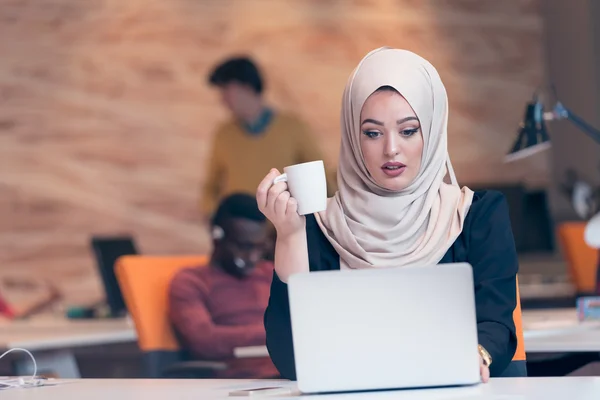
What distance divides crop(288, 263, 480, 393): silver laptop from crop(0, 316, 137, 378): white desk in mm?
1915

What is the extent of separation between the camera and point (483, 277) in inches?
82.1

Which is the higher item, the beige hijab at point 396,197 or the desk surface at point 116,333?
the beige hijab at point 396,197

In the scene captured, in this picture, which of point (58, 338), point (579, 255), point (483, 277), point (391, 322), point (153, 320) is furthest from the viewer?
point (579, 255)

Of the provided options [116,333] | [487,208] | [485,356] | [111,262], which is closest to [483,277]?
[487,208]

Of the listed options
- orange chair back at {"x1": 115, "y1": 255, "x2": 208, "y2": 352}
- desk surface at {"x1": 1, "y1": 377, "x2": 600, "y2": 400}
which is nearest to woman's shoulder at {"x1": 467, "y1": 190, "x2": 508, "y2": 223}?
desk surface at {"x1": 1, "y1": 377, "x2": 600, "y2": 400}

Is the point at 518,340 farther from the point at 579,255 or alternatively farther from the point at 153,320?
the point at 579,255

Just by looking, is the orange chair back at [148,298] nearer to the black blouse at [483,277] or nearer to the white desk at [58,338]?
the white desk at [58,338]

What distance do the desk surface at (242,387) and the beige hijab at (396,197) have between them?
0.33 metres

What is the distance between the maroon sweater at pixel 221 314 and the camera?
145 inches

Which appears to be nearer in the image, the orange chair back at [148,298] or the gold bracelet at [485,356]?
the gold bracelet at [485,356]

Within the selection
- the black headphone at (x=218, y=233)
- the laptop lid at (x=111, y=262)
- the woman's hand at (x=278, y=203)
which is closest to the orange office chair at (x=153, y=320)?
the black headphone at (x=218, y=233)

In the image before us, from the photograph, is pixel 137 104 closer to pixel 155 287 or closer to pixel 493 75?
pixel 493 75

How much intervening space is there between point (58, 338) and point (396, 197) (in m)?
1.71

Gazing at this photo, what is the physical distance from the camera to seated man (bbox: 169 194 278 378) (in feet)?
12.2
